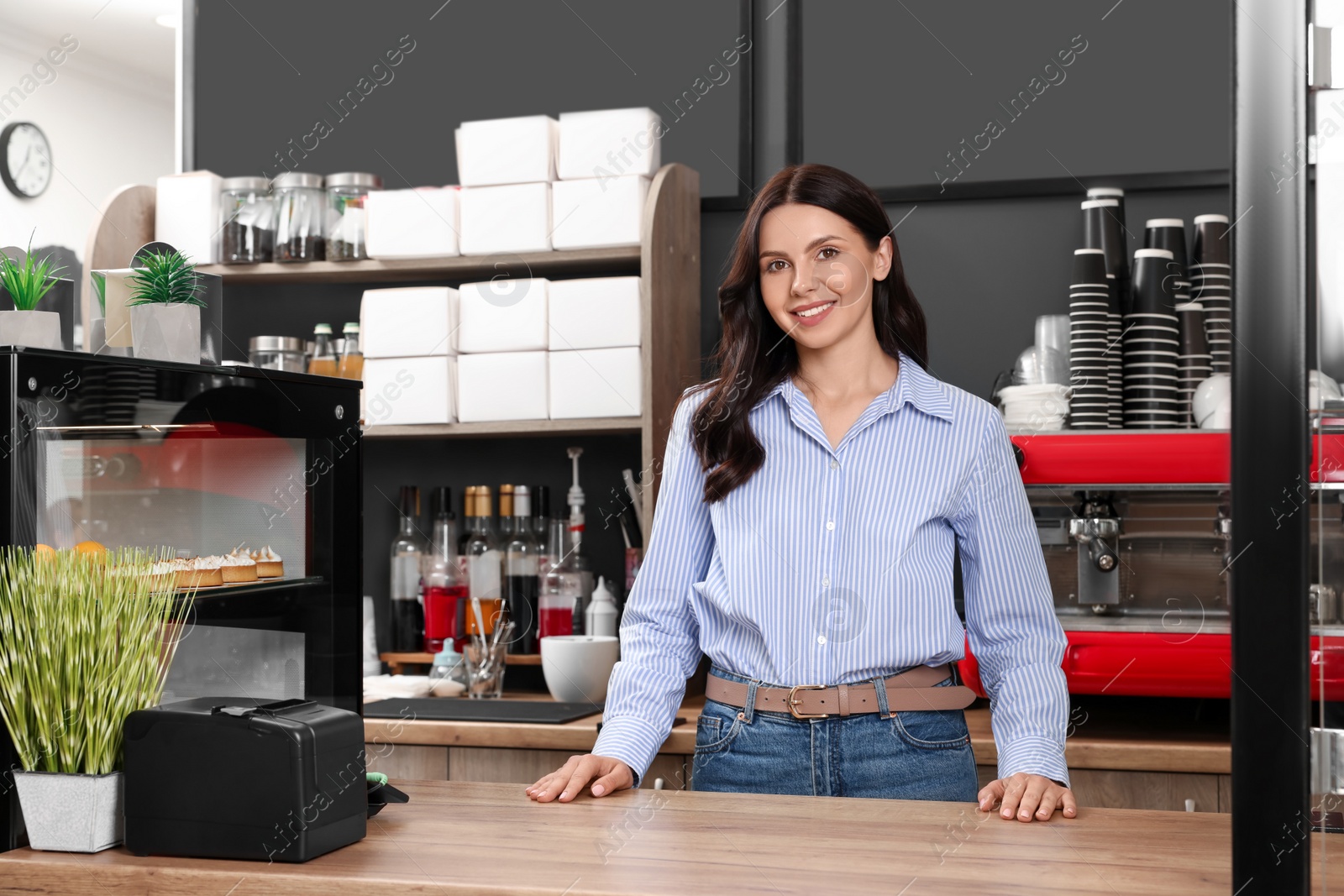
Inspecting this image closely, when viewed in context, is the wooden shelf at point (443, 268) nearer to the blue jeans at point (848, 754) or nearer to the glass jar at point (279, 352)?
the glass jar at point (279, 352)

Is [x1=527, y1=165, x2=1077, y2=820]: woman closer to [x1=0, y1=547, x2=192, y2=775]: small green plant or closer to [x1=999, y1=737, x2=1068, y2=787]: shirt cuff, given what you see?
[x1=999, y1=737, x2=1068, y2=787]: shirt cuff

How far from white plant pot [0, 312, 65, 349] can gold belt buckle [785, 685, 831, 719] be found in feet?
2.96

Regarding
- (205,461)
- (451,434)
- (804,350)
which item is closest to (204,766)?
(205,461)

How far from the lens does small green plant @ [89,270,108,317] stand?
1.42 metres

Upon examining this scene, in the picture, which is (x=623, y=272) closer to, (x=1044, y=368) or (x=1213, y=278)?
(x=1044, y=368)

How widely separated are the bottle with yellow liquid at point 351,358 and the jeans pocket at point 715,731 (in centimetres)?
139

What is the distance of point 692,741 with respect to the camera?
2.21 meters

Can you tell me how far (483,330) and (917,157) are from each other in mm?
988

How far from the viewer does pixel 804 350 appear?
176cm

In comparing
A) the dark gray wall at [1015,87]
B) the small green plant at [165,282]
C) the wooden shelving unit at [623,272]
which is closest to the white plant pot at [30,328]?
the small green plant at [165,282]

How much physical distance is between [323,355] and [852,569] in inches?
64.6

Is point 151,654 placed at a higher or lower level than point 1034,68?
lower

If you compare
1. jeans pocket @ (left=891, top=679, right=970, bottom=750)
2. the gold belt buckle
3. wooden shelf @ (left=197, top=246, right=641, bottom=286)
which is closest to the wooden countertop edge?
jeans pocket @ (left=891, top=679, right=970, bottom=750)

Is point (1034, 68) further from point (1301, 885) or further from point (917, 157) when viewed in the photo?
point (1301, 885)
